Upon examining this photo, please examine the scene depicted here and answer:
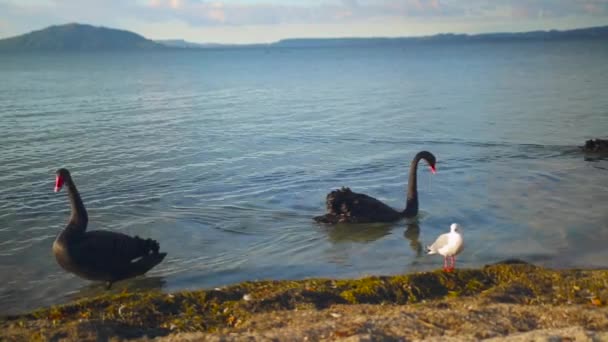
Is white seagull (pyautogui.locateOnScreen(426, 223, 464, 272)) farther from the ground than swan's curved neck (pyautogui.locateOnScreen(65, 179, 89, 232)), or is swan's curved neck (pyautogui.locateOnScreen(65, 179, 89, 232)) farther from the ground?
swan's curved neck (pyautogui.locateOnScreen(65, 179, 89, 232))

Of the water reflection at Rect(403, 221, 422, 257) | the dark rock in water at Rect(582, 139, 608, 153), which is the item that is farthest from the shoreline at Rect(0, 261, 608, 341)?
the dark rock in water at Rect(582, 139, 608, 153)

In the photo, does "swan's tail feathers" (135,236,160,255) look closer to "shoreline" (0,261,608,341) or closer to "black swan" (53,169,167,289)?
"black swan" (53,169,167,289)

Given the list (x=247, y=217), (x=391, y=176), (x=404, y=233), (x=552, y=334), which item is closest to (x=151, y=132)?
(x=391, y=176)

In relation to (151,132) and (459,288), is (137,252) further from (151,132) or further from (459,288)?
(151,132)

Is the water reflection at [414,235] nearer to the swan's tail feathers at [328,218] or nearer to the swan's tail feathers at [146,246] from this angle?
the swan's tail feathers at [328,218]

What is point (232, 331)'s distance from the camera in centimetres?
505

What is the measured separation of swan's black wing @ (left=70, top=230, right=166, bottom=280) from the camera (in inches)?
290

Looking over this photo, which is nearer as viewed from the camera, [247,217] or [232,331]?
[232,331]

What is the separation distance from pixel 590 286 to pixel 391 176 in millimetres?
8029

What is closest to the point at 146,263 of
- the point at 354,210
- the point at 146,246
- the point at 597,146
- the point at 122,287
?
the point at 146,246

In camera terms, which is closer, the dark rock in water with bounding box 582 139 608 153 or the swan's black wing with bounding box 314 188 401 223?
the swan's black wing with bounding box 314 188 401 223

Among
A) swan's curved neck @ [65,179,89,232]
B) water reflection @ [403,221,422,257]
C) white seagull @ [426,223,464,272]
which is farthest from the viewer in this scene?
water reflection @ [403,221,422,257]

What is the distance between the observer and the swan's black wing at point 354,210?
10.2 metres

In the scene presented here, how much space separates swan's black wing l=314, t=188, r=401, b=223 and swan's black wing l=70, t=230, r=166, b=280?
3201mm
